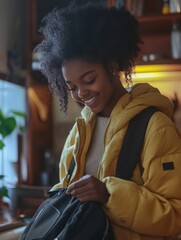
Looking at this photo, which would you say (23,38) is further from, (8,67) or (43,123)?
(43,123)

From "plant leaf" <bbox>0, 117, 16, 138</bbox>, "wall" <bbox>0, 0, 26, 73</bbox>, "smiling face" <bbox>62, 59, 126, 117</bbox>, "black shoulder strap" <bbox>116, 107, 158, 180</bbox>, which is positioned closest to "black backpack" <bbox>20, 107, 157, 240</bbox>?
"black shoulder strap" <bbox>116, 107, 158, 180</bbox>

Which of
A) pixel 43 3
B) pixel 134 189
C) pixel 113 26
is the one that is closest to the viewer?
pixel 134 189

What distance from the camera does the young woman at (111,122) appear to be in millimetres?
938

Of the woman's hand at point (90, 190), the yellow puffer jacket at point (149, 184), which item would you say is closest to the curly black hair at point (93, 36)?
the yellow puffer jacket at point (149, 184)

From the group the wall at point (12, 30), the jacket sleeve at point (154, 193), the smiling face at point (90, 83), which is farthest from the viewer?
the wall at point (12, 30)

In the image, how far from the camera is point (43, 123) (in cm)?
292

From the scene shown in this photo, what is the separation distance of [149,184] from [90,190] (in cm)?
14

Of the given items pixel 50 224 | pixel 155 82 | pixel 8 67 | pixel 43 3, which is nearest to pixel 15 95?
pixel 8 67

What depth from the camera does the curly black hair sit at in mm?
1062

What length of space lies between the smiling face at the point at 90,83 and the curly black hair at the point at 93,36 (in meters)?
0.02

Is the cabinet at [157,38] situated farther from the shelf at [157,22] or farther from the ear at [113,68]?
the ear at [113,68]

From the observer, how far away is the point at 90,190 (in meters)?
0.95

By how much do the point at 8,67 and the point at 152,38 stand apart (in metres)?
0.96

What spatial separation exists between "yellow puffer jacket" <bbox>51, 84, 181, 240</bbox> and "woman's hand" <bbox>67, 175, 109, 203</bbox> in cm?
2
